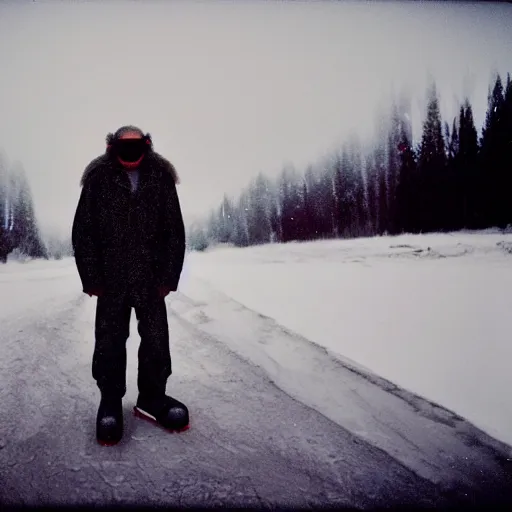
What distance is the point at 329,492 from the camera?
143 cm

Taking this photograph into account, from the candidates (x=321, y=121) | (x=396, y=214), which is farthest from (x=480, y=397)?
(x=321, y=121)

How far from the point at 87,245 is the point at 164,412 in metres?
0.90

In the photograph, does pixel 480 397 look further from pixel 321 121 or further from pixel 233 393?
pixel 321 121

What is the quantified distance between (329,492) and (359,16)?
2872 millimetres

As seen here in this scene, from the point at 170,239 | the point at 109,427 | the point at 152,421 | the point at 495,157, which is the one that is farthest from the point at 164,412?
the point at 495,157

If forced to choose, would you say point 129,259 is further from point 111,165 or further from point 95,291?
point 111,165

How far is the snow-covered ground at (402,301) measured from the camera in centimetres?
210

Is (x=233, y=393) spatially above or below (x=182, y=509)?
above

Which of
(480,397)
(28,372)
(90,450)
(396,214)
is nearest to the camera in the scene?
(90,450)

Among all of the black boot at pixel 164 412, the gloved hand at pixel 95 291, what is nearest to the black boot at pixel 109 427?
the black boot at pixel 164 412

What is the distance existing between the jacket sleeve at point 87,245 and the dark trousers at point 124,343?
0.37ft

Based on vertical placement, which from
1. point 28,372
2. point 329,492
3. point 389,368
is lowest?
point 329,492

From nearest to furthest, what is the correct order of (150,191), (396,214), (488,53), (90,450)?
1. (90,450)
2. (150,191)
3. (488,53)
4. (396,214)

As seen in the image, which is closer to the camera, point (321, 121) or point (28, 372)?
point (28, 372)
